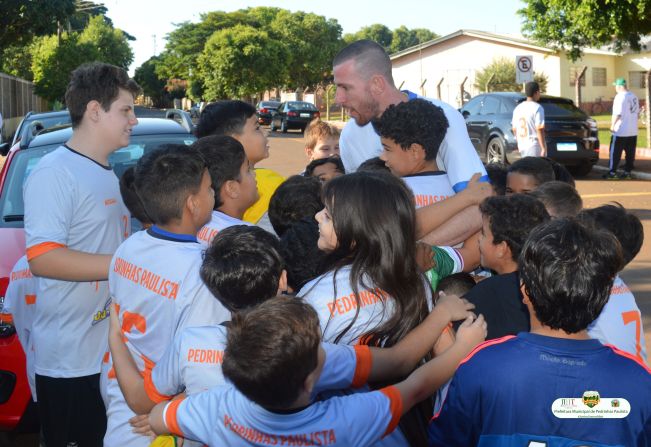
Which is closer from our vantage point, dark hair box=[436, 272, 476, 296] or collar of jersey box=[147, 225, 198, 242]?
collar of jersey box=[147, 225, 198, 242]

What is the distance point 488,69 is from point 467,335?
43422 mm

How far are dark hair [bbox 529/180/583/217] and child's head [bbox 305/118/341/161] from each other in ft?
8.70

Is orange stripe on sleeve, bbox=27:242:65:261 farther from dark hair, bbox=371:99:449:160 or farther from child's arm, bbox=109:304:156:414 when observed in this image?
dark hair, bbox=371:99:449:160

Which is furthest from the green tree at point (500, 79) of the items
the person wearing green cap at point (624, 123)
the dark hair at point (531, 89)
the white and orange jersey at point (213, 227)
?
the white and orange jersey at point (213, 227)

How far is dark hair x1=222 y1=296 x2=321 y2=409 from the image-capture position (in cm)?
204

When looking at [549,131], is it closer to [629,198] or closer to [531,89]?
[629,198]

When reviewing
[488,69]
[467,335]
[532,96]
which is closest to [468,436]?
[467,335]

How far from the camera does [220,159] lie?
3.44 meters

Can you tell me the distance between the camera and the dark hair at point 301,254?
9.70ft

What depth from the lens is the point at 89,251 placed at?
344cm

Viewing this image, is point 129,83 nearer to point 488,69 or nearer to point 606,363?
point 606,363

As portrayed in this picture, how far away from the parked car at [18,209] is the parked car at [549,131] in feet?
38.1

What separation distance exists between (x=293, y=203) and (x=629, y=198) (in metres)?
11.9

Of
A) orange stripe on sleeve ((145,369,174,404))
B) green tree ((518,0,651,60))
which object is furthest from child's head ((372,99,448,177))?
green tree ((518,0,651,60))
